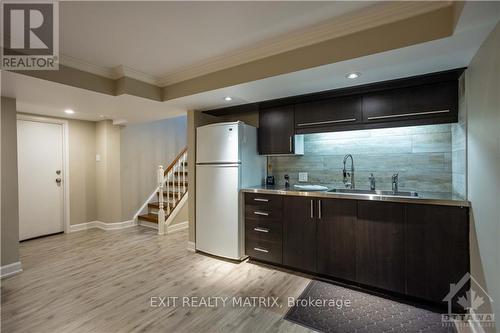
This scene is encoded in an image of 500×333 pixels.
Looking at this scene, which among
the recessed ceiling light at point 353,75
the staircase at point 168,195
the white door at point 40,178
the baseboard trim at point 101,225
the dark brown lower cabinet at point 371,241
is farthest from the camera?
the baseboard trim at point 101,225

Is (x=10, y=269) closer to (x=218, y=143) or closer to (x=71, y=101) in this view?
(x=71, y=101)

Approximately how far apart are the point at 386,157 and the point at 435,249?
3.58ft

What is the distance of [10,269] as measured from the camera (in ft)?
9.16

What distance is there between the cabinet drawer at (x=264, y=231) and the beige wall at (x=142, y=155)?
303 cm

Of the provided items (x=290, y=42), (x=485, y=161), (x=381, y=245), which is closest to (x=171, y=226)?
(x=381, y=245)

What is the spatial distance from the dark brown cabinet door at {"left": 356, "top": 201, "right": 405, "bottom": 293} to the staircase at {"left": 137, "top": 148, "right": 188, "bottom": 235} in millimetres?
3442

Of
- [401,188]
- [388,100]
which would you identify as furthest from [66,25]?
[401,188]

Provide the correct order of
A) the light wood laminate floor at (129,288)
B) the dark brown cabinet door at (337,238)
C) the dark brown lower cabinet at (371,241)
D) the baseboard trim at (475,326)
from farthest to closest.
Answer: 1. the dark brown cabinet door at (337,238)
2. the dark brown lower cabinet at (371,241)
3. the light wood laminate floor at (129,288)
4. the baseboard trim at (475,326)

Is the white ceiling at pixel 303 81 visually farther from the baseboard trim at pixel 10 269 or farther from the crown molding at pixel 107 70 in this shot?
the baseboard trim at pixel 10 269

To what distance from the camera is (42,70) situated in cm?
221

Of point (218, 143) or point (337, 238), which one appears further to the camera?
point (218, 143)

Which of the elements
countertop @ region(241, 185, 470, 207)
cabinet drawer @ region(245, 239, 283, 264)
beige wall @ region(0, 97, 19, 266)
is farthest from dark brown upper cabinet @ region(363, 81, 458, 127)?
beige wall @ region(0, 97, 19, 266)

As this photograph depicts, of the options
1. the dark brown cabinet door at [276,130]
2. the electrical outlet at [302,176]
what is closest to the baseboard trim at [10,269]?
the dark brown cabinet door at [276,130]

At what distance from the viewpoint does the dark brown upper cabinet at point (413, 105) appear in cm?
223
